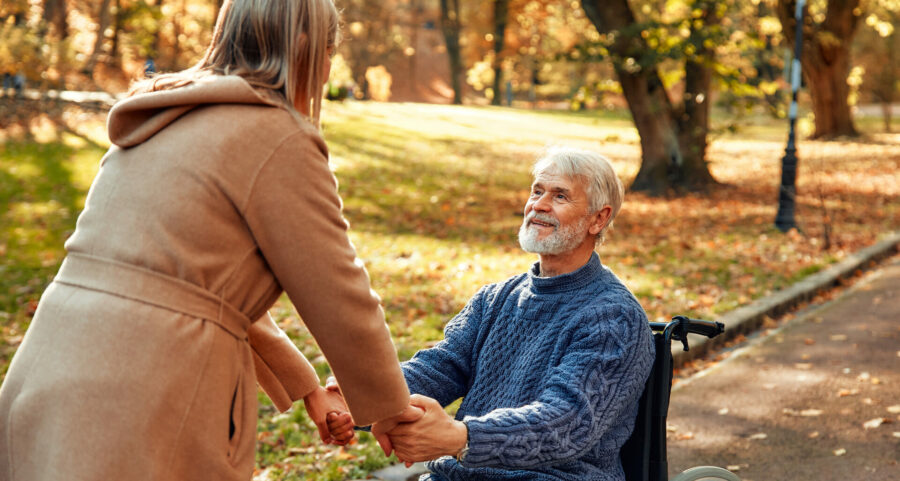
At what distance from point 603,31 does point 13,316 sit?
1057 centimetres

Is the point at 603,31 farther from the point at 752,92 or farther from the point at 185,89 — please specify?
the point at 185,89

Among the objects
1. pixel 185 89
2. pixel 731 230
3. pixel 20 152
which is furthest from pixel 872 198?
pixel 185 89

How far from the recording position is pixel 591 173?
299 cm

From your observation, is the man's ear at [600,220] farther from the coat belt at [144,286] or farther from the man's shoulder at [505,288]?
the coat belt at [144,286]

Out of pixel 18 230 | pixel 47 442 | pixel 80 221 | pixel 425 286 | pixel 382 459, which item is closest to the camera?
pixel 47 442

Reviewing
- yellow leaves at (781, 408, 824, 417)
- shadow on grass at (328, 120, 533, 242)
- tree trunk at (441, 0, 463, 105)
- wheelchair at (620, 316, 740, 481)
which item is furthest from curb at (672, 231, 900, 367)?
tree trunk at (441, 0, 463, 105)

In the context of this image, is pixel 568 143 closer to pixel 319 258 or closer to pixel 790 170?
pixel 319 258

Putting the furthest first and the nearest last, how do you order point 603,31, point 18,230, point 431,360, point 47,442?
point 603,31 < point 18,230 < point 431,360 < point 47,442

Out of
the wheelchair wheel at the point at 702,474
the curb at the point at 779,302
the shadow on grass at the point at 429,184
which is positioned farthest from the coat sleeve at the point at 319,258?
the shadow on grass at the point at 429,184

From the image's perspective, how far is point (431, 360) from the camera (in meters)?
3.05

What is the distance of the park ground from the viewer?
7414mm

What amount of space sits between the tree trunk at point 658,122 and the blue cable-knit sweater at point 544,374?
41.2ft

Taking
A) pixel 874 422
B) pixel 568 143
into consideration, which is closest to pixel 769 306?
pixel 874 422

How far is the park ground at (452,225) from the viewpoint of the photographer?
7414 millimetres
